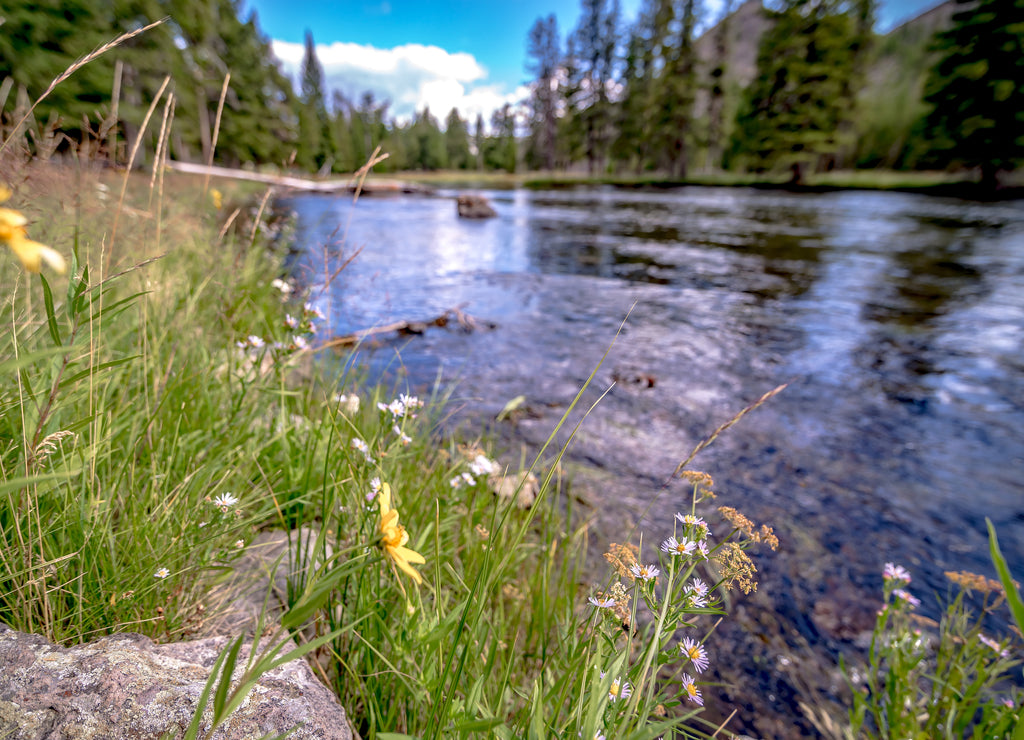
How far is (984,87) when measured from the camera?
2388 centimetres

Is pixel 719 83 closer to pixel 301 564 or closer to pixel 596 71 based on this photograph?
pixel 596 71

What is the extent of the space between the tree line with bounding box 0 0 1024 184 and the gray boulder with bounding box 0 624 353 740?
170 centimetres

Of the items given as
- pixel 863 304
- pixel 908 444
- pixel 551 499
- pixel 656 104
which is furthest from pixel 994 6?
pixel 551 499

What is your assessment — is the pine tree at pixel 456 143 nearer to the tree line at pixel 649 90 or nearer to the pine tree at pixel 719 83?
the tree line at pixel 649 90

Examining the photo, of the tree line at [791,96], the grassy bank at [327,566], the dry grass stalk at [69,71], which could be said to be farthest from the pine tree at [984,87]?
the dry grass stalk at [69,71]

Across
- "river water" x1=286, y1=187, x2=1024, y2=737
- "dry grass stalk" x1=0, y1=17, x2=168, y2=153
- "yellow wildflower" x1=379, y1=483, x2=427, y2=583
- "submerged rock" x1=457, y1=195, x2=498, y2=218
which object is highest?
"submerged rock" x1=457, y1=195, x2=498, y2=218

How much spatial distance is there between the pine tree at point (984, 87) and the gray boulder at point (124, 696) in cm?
3394

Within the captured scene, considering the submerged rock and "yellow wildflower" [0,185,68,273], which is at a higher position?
the submerged rock

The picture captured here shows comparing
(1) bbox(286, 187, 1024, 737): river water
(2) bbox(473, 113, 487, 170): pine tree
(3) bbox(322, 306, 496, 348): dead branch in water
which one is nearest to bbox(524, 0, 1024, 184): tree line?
(2) bbox(473, 113, 487, 170): pine tree

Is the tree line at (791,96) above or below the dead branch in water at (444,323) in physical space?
above

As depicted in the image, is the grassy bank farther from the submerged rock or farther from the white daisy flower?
the submerged rock

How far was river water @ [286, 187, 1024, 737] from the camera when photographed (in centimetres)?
218

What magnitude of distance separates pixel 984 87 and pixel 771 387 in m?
32.1

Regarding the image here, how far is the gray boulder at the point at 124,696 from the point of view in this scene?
31.6 inches
